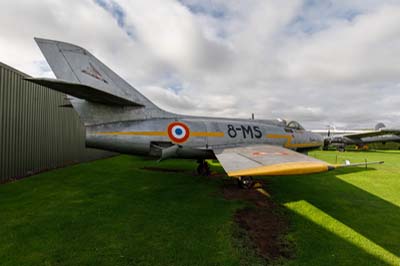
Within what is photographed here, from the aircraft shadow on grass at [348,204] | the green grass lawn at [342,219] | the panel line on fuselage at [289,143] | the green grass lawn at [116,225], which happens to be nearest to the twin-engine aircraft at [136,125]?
the panel line on fuselage at [289,143]

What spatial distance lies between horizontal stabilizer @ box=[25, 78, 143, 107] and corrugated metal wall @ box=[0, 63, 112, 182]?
3138 mm

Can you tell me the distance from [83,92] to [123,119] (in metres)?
1.59

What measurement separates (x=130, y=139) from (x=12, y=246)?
3865mm

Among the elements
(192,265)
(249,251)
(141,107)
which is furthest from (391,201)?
(141,107)

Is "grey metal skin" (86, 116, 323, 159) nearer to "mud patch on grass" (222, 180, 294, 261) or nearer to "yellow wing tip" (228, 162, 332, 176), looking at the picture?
"mud patch on grass" (222, 180, 294, 261)

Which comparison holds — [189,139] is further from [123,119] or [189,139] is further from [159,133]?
[123,119]

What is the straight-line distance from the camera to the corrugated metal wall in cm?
881

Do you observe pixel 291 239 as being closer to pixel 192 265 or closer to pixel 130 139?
pixel 192 265

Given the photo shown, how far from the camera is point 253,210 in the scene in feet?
19.4

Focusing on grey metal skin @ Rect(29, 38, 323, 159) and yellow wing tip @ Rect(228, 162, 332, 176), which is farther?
grey metal skin @ Rect(29, 38, 323, 159)

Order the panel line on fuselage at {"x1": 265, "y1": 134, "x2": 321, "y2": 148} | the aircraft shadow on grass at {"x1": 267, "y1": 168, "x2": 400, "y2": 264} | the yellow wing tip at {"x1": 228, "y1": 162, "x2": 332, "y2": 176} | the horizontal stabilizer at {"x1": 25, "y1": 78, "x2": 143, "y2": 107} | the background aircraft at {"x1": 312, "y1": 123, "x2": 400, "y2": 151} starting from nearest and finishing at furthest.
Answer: the yellow wing tip at {"x1": 228, "y1": 162, "x2": 332, "y2": 176} → the aircraft shadow on grass at {"x1": 267, "y1": 168, "x2": 400, "y2": 264} → the horizontal stabilizer at {"x1": 25, "y1": 78, "x2": 143, "y2": 107} → the panel line on fuselage at {"x1": 265, "y1": 134, "x2": 321, "y2": 148} → the background aircraft at {"x1": 312, "y1": 123, "x2": 400, "y2": 151}

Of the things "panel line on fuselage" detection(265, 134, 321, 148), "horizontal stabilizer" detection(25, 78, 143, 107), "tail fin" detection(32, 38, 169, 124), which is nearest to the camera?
"horizontal stabilizer" detection(25, 78, 143, 107)

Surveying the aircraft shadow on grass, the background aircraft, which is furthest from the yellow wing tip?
the background aircraft

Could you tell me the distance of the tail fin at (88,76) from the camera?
Answer: 6316mm
